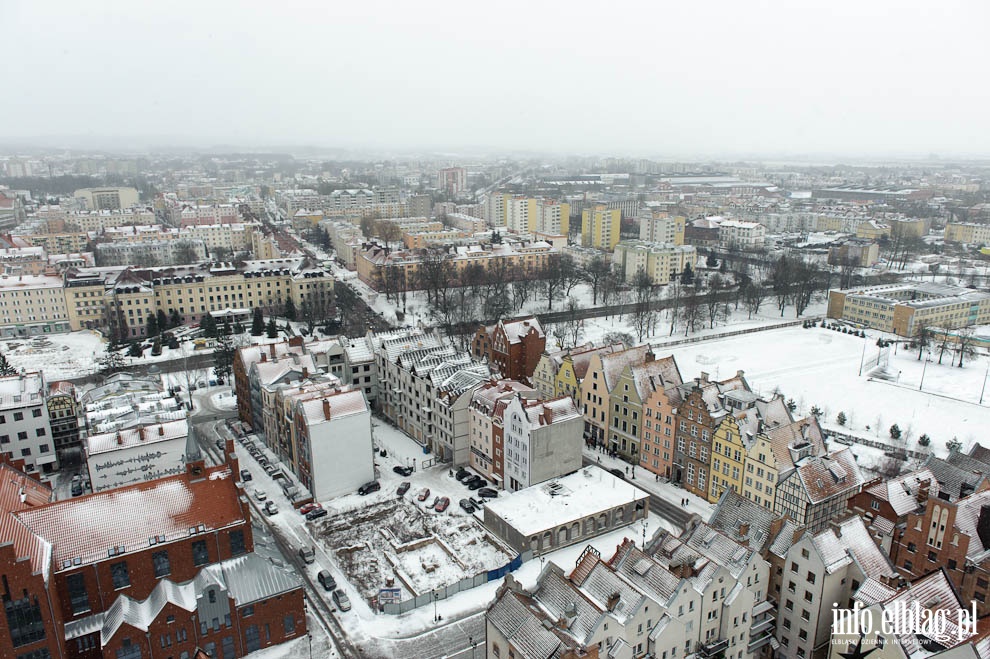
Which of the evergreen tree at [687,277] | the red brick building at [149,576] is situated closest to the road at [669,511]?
the red brick building at [149,576]

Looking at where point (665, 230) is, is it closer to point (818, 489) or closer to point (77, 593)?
point (818, 489)

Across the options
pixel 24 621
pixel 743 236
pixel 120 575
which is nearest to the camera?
pixel 24 621

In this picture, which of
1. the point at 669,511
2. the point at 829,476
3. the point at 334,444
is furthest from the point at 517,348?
the point at 829,476

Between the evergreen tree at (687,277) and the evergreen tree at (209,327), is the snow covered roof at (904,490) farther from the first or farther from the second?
the evergreen tree at (687,277)

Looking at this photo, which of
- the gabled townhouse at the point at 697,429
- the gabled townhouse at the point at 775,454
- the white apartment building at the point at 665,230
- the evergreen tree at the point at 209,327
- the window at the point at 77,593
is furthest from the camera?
the white apartment building at the point at 665,230

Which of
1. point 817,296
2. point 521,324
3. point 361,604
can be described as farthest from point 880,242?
point 361,604

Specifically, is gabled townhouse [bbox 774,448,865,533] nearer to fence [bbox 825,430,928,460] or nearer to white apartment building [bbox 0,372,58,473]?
fence [bbox 825,430,928,460]

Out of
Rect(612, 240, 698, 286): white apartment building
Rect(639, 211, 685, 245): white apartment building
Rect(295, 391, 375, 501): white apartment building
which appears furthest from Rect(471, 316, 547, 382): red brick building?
Rect(639, 211, 685, 245): white apartment building

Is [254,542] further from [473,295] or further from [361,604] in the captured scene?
[473,295]
